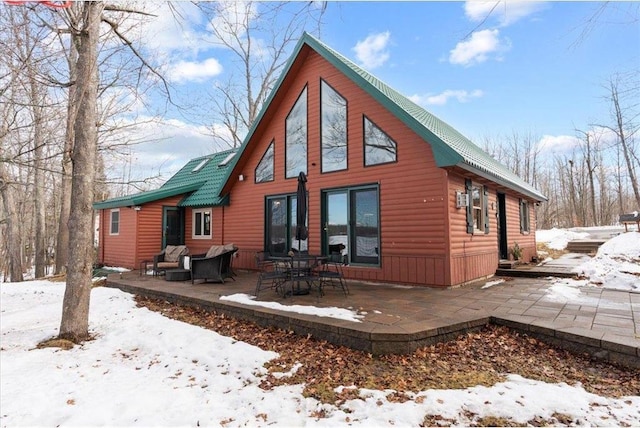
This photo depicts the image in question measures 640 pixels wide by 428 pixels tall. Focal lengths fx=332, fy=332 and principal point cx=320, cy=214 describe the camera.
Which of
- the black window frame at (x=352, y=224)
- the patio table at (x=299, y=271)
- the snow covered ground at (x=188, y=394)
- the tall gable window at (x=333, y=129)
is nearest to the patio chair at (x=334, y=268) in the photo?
the black window frame at (x=352, y=224)

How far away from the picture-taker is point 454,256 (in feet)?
21.4

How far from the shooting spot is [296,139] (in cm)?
907

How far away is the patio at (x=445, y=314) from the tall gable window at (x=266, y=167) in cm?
377

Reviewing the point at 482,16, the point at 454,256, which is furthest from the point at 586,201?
the point at 482,16

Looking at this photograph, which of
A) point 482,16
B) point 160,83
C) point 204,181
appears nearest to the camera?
point 482,16

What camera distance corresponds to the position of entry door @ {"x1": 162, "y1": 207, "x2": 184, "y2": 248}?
37.7 feet

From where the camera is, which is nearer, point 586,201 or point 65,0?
point 65,0

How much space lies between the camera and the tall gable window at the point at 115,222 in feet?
39.3

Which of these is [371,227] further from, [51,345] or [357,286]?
[51,345]

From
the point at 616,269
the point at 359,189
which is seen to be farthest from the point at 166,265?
the point at 616,269

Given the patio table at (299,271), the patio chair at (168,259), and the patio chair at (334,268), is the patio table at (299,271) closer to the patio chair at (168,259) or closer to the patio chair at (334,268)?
the patio chair at (334,268)

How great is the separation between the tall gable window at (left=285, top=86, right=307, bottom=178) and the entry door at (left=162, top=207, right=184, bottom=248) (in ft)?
16.7

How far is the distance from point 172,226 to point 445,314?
10070 millimetres

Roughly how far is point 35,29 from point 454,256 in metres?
8.50
